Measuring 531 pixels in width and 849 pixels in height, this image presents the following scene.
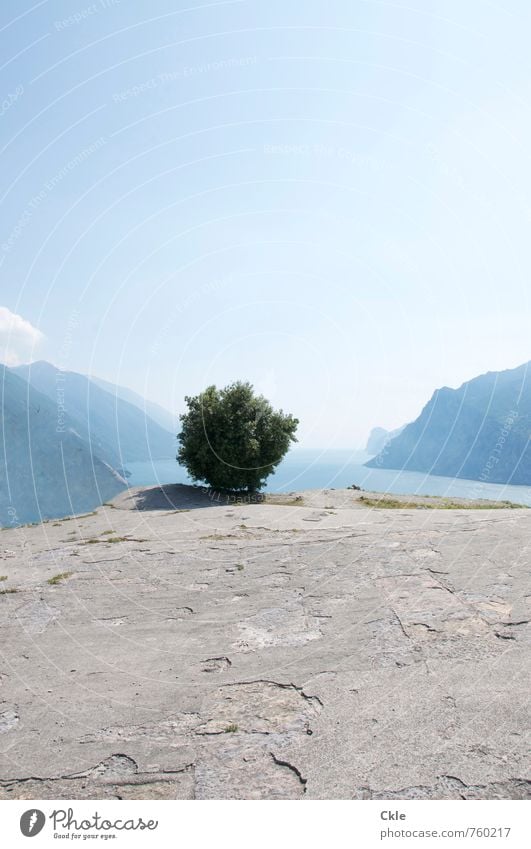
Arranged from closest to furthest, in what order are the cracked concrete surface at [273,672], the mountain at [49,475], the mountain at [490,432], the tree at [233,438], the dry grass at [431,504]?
the cracked concrete surface at [273,672] → the dry grass at [431,504] → the tree at [233,438] → the mountain at [490,432] → the mountain at [49,475]

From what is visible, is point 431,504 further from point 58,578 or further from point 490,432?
point 490,432

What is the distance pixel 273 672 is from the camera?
6.57 metres

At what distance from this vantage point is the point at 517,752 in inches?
183

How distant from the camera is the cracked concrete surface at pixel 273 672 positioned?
15.4 feet

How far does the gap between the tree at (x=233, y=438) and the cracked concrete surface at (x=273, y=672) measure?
18075mm

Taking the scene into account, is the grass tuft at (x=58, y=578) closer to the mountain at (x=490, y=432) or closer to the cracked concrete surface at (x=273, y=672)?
the cracked concrete surface at (x=273, y=672)

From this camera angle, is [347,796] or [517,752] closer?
[347,796]

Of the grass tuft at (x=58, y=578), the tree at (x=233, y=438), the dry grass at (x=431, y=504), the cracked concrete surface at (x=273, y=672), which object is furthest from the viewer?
the tree at (x=233, y=438)

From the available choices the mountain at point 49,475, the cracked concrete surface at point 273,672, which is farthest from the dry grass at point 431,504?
the mountain at point 49,475

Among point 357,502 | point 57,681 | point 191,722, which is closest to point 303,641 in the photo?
point 191,722

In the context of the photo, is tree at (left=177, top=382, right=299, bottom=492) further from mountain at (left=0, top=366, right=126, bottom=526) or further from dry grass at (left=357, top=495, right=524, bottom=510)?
mountain at (left=0, top=366, right=126, bottom=526)

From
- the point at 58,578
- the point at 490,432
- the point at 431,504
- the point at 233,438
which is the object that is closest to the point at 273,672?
the point at 58,578

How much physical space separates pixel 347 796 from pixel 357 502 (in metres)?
21.7

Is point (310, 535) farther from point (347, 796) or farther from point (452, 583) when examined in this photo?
point (347, 796)
